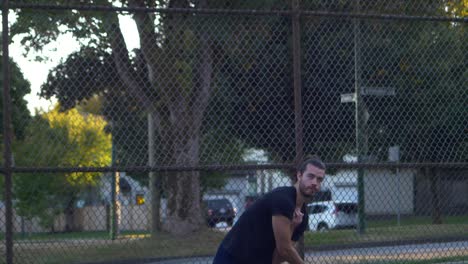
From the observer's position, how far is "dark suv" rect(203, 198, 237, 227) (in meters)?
8.59

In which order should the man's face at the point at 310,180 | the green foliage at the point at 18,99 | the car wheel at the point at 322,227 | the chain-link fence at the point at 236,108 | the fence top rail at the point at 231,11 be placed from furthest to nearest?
the car wheel at the point at 322,227, the green foliage at the point at 18,99, the chain-link fence at the point at 236,108, the fence top rail at the point at 231,11, the man's face at the point at 310,180

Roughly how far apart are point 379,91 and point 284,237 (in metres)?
3.04

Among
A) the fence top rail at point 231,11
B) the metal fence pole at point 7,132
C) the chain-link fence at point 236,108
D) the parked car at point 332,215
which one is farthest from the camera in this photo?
the parked car at point 332,215

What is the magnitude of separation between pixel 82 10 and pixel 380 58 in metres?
2.97

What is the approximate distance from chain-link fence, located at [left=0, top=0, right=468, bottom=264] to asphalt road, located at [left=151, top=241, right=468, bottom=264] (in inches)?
0.9

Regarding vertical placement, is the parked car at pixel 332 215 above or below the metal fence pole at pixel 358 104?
below

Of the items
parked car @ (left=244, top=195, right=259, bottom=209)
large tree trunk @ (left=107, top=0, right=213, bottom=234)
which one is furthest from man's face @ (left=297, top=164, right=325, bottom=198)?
parked car @ (left=244, top=195, right=259, bottom=209)

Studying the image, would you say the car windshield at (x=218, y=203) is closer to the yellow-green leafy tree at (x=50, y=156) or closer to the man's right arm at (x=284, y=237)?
the yellow-green leafy tree at (x=50, y=156)

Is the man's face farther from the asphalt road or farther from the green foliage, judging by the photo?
the green foliage

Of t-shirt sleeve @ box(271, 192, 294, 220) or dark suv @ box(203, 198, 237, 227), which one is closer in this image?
t-shirt sleeve @ box(271, 192, 294, 220)

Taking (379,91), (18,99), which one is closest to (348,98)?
(379,91)

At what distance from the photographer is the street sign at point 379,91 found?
829 cm

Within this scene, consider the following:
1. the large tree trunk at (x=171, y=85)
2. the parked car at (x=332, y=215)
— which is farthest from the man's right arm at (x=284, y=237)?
the parked car at (x=332, y=215)

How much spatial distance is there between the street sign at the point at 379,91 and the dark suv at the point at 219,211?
6.28 ft
